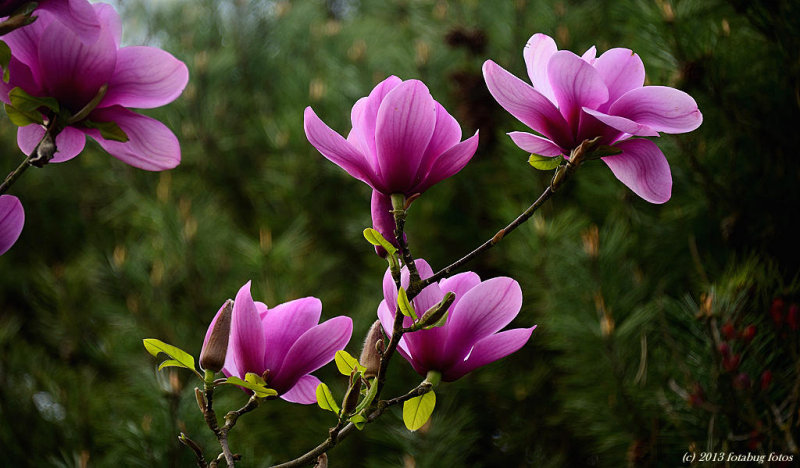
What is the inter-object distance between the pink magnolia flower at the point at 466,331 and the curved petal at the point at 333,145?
0.19ft

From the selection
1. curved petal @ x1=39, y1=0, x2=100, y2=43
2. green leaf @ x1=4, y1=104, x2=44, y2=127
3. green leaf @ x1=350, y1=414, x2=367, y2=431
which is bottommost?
green leaf @ x1=350, y1=414, x2=367, y2=431

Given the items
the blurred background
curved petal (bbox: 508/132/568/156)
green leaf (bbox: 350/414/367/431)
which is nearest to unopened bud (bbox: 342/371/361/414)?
green leaf (bbox: 350/414/367/431)

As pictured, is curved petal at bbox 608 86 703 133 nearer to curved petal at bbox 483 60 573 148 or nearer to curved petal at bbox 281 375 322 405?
curved petal at bbox 483 60 573 148

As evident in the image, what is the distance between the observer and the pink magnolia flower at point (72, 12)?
0.90 feet

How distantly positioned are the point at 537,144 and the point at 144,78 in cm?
20

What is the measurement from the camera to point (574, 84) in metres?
0.31

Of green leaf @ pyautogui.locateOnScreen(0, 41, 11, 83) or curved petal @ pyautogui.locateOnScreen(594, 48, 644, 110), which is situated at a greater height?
curved petal @ pyautogui.locateOnScreen(594, 48, 644, 110)

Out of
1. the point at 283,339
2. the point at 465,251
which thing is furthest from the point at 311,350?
the point at 465,251

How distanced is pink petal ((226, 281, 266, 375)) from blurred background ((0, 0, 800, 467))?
309 millimetres

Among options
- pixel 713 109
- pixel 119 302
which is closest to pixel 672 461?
pixel 713 109

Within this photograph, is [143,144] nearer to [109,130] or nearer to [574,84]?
[109,130]

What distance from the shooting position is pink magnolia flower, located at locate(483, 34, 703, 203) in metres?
0.30

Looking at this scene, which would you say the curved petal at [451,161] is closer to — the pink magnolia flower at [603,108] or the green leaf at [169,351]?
the pink magnolia flower at [603,108]

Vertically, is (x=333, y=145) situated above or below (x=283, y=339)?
above
